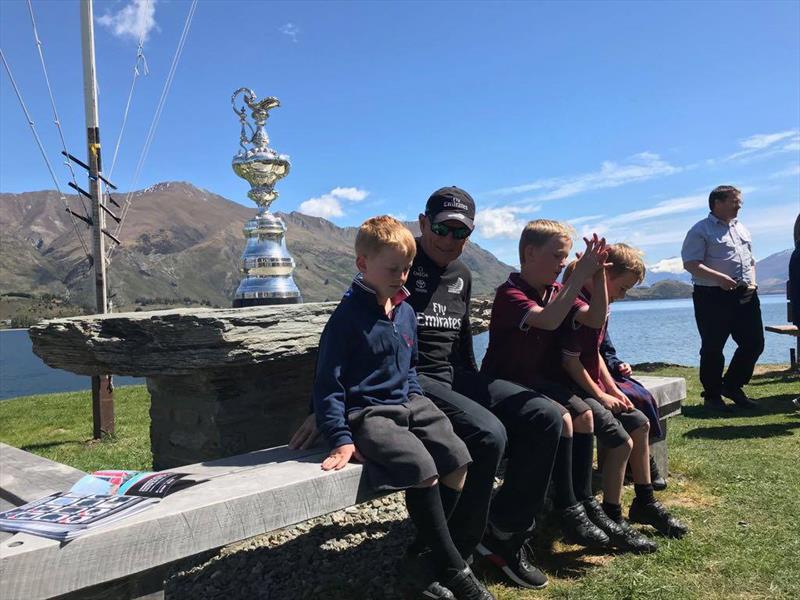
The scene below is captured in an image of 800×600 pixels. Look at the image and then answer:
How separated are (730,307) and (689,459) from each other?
2.55 metres

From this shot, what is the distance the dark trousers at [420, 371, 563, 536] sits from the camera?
2959 mm

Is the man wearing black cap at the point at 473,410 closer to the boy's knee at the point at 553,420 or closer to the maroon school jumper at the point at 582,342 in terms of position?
the boy's knee at the point at 553,420

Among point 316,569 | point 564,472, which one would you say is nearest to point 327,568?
point 316,569

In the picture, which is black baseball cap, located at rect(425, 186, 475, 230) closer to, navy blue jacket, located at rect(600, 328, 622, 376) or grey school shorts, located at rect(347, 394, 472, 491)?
grey school shorts, located at rect(347, 394, 472, 491)

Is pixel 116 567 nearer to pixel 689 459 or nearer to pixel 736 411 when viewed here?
pixel 689 459

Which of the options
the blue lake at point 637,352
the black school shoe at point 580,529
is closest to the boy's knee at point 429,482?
the black school shoe at point 580,529

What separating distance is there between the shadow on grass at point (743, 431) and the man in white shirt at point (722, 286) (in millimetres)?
941

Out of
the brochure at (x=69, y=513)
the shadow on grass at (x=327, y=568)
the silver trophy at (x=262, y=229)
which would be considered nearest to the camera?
the brochure at (x=69, y=513)

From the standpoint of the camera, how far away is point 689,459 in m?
4.76

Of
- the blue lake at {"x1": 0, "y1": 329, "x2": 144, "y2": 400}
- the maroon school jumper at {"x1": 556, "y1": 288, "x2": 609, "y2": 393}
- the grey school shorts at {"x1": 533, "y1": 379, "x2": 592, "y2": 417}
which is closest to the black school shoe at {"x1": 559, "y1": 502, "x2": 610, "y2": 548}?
the grey school shorts at {"x1": 533, "y1": 379, "x2": 592, "y2": 417}

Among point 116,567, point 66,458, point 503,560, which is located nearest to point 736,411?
point 503,560

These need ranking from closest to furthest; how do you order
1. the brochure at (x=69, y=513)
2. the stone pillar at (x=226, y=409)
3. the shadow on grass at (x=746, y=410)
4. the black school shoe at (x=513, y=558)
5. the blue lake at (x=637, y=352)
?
the brochure at (x=69, y=513)
the black school shoe at (x=513, y=558)
the stone pillar at (x=226, y=409)
the shadow on grass at (x=746, y=410)
the blue lake at (x=637, y=352)

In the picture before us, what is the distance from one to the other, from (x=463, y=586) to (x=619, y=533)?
1064mm

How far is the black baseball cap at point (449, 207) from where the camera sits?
334 centimetres
